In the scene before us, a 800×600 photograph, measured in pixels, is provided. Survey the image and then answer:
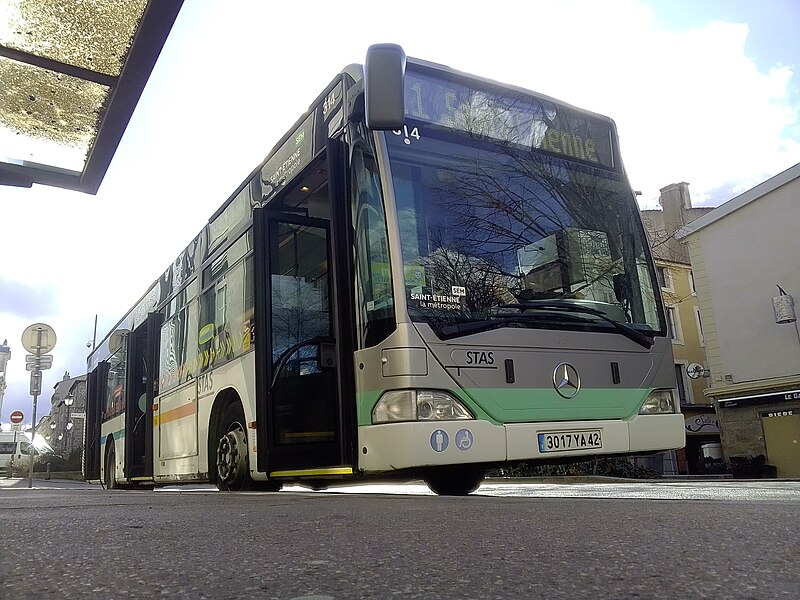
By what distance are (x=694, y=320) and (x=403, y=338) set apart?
33.5 m

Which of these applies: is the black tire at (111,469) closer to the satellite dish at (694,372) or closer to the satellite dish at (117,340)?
the satellite dish at (117,340)

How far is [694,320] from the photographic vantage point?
35844 mm

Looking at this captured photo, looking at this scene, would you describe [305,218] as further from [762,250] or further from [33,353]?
[762,250]

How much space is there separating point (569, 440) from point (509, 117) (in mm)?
2750

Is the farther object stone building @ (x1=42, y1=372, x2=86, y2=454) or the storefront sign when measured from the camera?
stone building @ (x1=42, y1=372, x2=86, y2=454)

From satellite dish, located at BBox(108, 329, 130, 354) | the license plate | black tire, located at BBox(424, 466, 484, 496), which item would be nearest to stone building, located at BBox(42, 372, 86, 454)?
satellite dish, located at BBox(108, 329, 130, 354)

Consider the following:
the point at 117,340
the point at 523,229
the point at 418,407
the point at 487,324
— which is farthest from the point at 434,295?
the point at 117,340

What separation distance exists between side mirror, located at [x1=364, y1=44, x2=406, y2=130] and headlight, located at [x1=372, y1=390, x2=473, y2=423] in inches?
72.9

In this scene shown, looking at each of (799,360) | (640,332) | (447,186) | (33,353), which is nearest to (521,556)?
(447,186)

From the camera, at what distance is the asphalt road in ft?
5.82

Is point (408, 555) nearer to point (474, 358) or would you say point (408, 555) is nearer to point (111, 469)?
point (474, 358)

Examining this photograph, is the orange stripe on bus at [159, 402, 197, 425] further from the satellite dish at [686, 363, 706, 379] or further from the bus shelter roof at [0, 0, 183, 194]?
the satellite dish at [686, 363, 706, 379]

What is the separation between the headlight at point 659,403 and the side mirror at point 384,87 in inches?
122

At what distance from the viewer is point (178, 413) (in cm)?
923
